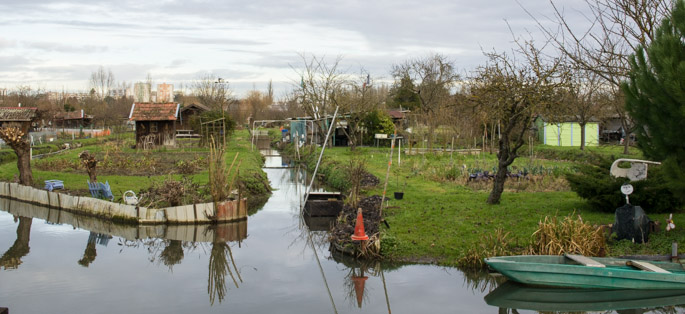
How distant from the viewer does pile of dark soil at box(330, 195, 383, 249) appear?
13.8 meters

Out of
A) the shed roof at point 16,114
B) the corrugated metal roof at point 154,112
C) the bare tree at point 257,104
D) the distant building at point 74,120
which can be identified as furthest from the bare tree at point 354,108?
the bare tree at point 257,104

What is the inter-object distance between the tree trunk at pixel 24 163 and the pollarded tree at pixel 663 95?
18212mm

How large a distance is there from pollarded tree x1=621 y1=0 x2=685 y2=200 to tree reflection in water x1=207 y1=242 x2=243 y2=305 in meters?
8.36

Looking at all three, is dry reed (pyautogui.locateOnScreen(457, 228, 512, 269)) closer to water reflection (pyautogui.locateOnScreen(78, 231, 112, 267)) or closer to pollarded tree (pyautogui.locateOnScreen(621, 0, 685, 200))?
pollarded tree (pyautogui.locateOnScreen(621, 0, 685, 200))

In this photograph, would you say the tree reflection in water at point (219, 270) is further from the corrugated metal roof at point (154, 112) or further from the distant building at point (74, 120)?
the distant building at point (74, 120)

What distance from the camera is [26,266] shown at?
13125 millimetres

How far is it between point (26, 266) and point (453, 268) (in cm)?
904

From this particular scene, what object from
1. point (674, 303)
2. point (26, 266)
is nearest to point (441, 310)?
point (674, 303)

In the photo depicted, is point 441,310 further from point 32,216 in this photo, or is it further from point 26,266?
point 32,216

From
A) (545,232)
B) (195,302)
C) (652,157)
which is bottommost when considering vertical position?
(195,302)

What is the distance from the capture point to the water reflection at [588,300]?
408 inches

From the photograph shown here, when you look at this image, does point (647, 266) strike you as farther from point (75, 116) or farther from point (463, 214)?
point (75, 116)

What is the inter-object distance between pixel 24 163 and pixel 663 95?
19.3m

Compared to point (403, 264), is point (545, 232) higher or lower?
higher
